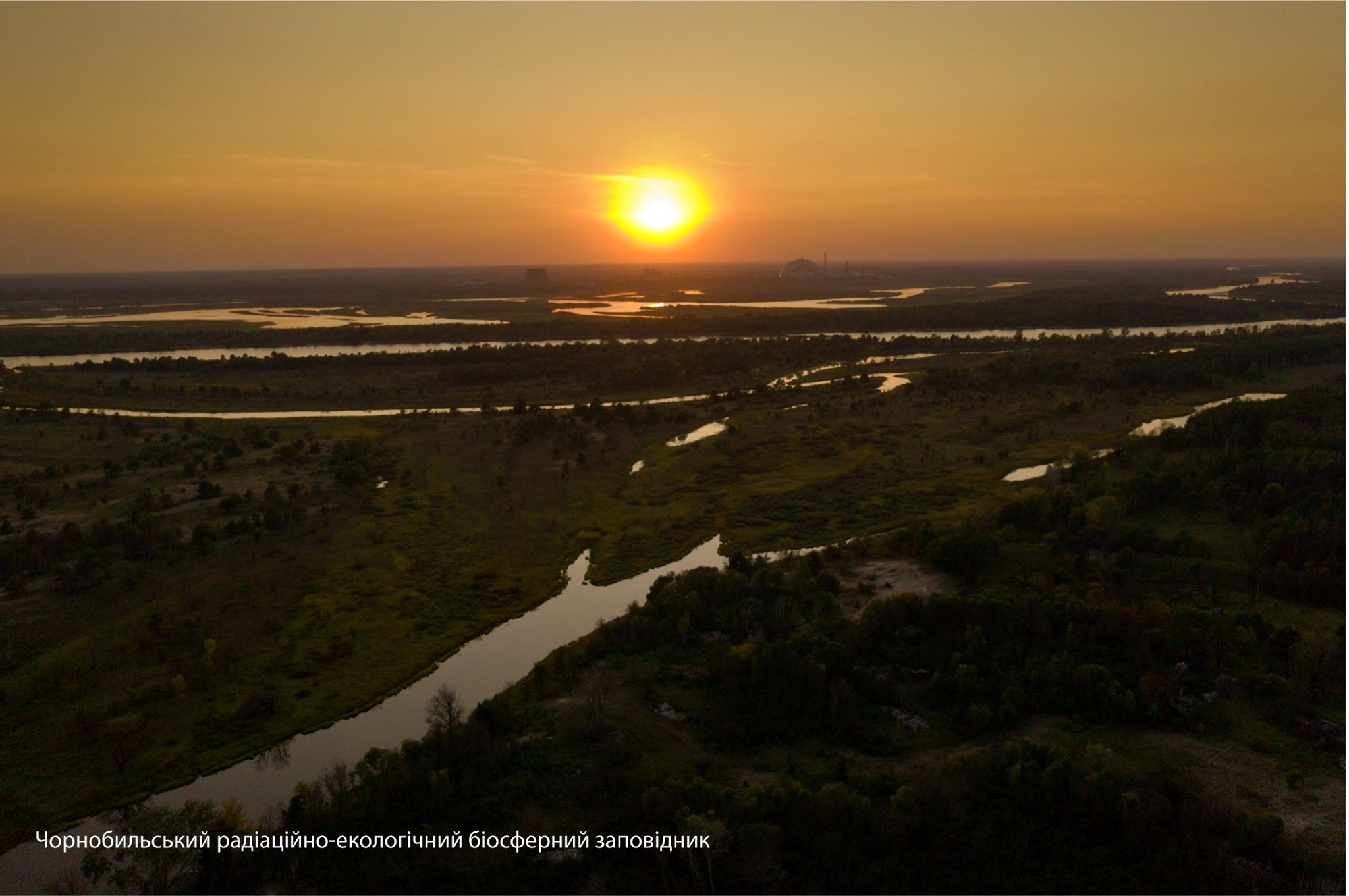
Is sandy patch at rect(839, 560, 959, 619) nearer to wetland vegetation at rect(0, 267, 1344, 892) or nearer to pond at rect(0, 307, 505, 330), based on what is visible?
wetland vegetation at rect(0, 267, 1344, 892)

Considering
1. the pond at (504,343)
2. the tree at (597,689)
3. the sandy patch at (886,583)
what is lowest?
the tree at (597,689)

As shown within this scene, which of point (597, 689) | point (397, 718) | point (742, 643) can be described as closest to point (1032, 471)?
point (742, 643)

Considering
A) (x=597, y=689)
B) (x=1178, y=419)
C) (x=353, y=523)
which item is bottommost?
(x=597, y=689)

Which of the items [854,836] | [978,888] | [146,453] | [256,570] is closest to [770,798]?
[854,836]

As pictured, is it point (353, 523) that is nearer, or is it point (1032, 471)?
point (353, 523)

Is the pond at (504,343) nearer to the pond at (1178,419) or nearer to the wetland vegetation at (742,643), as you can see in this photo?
the pond at (1178,419)

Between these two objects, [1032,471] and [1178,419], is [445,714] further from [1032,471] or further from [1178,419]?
[1178,419]

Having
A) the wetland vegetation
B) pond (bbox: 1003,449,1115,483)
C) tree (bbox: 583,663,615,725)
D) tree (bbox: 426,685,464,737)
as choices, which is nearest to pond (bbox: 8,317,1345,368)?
pond (bbox: 1003,449,1115,483)

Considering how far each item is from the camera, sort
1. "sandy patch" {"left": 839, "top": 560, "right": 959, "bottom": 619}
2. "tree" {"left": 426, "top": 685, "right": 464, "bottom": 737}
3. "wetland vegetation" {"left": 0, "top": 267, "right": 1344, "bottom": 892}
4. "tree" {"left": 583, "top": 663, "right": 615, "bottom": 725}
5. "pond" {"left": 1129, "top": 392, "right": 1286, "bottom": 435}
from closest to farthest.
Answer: "wetland vegetation" {"left": 0, "top": 267, "right": 1344, "bottom": 892}, "tree" {"left": 426, "top": 685, "right": 464, "bottom": 737}, "tree" {"left": 583, "top": 663, "right": 615, "bottom": 725}, "sandy patch" {"left": 839, "top": 560, "right": 959, "bottom": 619}, "pond" {"left": 1129, "top": 392, "right": 1286, "bottom": 435}

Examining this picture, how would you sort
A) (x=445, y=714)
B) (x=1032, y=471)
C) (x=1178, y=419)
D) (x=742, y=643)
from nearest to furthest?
1. (x=445, y=714)
2. (x=742, y=643)
3. (x=1032, y=471)
4. (x=1178, y=419)

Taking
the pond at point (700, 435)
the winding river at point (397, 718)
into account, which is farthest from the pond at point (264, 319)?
the winding river at point (397, 718)

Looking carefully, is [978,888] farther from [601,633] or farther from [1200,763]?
[601,633]
